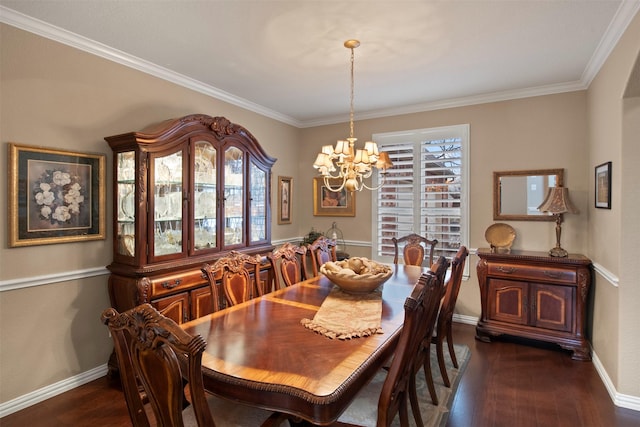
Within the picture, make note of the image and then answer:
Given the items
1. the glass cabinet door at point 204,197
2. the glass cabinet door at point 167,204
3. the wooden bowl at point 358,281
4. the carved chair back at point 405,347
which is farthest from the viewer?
the glass cabinet door at point 204,197

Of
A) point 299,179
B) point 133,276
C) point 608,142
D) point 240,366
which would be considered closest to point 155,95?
point 133,276

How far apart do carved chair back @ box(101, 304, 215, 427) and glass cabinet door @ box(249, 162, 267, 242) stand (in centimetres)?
267

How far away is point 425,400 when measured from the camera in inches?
99.8

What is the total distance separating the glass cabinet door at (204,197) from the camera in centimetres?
322

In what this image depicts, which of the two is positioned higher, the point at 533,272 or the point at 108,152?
the point at 108,152

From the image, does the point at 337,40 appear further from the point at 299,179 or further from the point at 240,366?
the point at 299,179

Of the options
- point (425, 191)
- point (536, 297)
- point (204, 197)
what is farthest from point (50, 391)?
point (536, 297)

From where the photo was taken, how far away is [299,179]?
544 cm

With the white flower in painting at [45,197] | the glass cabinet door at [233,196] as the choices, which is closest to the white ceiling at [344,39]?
the glass cabinet door at [233,196]

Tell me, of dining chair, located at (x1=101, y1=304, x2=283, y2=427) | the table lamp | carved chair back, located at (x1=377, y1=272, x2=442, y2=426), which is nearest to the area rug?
carved chair back, located at (x1=377, y1=272, x2=442, y2=426)

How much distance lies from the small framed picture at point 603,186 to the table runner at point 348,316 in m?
2.10

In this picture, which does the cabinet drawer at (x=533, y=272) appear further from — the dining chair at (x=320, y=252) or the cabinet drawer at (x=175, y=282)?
the cabinet drawer at (x=175, y=282)

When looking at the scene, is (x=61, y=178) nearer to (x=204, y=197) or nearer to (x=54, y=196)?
(x=54, y=196)

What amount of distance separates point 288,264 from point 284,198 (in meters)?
2.28
